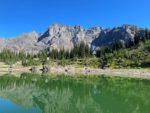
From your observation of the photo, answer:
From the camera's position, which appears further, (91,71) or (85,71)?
(85,71)

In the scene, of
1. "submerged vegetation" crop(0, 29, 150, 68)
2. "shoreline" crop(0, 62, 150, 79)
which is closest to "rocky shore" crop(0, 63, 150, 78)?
"shoreline" crop(0, 62, 150, 79)

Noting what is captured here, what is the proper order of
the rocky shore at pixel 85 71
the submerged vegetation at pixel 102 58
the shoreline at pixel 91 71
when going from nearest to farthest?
the shoreline at pixel 91 71 → the rocky shore at pixel 85 71 → the submerged vegetation at pixel 102 58

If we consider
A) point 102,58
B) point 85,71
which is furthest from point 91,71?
point 102,58

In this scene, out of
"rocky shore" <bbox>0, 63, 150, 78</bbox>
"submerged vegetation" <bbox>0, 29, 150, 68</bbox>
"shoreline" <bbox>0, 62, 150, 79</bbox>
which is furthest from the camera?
"submerged vegetation" <bbox>0, 29, 150, 68</bbox>

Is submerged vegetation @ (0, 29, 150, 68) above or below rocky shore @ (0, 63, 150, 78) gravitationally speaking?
above

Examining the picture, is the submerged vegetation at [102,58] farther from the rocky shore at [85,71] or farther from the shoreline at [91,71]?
the rocky shore at [85,71]

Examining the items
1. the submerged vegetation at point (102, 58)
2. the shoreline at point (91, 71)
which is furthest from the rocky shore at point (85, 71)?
the submerged vegetation at point (102, 58)

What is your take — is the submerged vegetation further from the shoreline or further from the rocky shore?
the rocky shore

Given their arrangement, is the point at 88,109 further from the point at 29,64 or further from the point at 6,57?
the point at 6,57

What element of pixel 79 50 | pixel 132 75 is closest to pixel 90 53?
pixel 79 50

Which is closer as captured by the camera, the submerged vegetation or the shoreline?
the shoreline

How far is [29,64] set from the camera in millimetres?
151250

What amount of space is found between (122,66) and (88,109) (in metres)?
89.7

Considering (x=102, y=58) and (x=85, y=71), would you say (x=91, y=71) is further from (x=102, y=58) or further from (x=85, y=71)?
(x=102, y=58)
